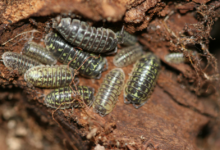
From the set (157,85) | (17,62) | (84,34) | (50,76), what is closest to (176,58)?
(157,85)

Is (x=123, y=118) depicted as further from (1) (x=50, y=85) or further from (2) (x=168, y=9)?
(2) (x=168, y=9)

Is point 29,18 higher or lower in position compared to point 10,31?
higher

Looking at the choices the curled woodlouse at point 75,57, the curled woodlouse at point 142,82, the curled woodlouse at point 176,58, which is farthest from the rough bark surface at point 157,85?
the curled woodlouse at point 75,57

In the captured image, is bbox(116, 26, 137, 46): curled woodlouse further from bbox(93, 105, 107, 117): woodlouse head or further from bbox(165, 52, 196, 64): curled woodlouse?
bbox(93, 105, 107, 117): woodlouse head

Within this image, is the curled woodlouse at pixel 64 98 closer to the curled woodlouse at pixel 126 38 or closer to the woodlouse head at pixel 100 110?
the woodlouse head at pixel 100 110

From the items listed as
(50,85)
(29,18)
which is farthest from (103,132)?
(29,18)

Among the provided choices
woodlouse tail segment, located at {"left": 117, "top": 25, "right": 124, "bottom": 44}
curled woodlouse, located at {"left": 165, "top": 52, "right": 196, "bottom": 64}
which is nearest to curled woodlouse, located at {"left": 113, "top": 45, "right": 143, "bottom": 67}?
woodlouse tail segment, located at {"left": 117, "top": 25, "right": 124, "bottom": 44}

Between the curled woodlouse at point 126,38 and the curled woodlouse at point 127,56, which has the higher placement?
the curled woodlouse at point 126,38
